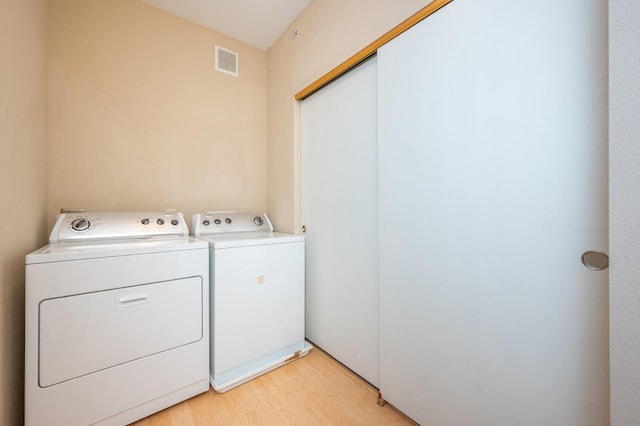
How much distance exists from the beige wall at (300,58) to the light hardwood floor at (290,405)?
42.4 inches

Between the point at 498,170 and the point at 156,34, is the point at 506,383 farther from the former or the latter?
the point at 156,34

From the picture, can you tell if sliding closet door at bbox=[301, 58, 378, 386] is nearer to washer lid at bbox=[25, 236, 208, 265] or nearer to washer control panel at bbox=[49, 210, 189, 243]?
washer lid at bbox=[25, 236, 208, 265]

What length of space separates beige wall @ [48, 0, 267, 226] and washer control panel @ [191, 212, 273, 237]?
268 millimetres

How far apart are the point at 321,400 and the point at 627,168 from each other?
160 cm

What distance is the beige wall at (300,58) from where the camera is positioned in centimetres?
135

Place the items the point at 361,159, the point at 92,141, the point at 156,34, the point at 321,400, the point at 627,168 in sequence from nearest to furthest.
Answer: the point at 627,168 < the point at 321,400 < the point at 361,159 < the point at 92,141 < the point at 156,34

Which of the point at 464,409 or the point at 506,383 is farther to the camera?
the point at 464,409

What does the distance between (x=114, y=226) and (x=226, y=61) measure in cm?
167

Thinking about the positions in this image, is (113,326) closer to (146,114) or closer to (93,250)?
(93,250)

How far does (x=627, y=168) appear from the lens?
0.62 m

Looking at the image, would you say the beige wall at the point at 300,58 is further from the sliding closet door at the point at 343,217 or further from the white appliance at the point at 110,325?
the white appliance at the point at 110,325

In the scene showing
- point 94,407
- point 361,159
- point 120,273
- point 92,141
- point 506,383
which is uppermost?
point 92,141

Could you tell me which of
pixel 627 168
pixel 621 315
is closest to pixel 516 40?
pixel 627 168

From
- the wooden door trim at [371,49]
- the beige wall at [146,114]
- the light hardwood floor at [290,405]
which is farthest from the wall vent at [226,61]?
the light hardwood floor at [290,405]
